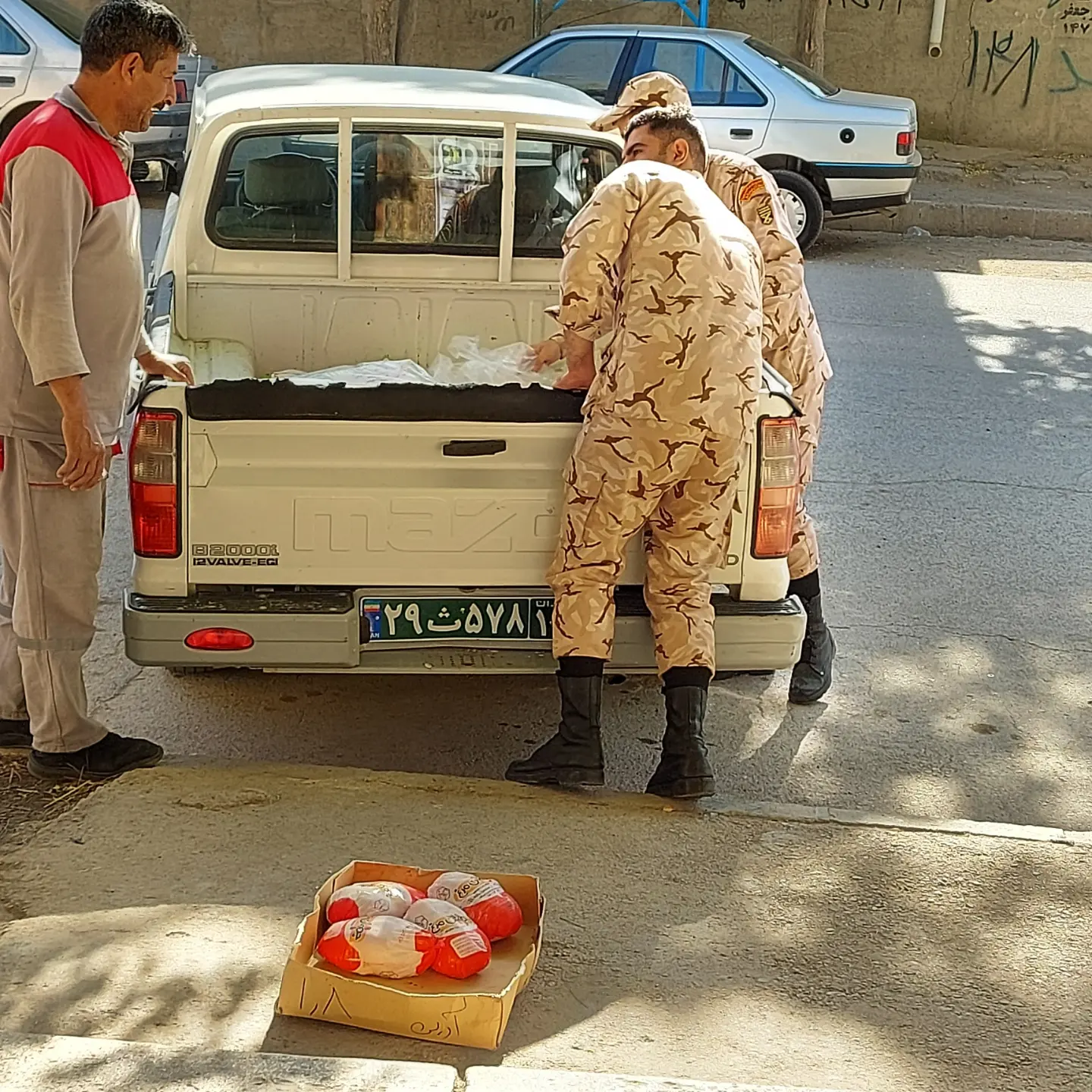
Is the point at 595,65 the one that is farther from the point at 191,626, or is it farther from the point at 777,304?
the point at 191,626

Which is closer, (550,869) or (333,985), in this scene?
(333,985)

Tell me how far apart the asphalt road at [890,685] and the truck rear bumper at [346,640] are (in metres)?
0.53

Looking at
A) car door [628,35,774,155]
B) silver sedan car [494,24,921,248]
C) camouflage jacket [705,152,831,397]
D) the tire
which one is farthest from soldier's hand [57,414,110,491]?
the tire

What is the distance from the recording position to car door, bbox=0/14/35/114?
12.7m

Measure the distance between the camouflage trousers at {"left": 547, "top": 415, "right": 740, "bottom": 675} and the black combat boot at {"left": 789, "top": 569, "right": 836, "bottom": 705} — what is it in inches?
41.1

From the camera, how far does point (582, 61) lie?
12.8 meters

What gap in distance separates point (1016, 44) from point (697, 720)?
16072 millimetres

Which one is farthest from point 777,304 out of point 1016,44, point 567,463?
point 1016,44

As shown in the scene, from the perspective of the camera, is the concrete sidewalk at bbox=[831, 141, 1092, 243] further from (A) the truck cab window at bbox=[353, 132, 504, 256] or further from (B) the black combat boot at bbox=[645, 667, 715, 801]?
(B) the black combat boot at bbox=[645, 667, 715, 801]

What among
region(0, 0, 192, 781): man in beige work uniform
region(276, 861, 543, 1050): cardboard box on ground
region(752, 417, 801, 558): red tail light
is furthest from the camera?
region(752, 417, 801, 558): red tail light

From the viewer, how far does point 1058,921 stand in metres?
3.79

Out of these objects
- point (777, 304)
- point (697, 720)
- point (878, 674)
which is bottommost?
point (878, 674)

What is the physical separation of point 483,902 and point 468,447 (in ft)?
4.24

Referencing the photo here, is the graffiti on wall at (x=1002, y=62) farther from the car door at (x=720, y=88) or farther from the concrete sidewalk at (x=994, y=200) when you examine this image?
the car door at (x=720, y=88)
